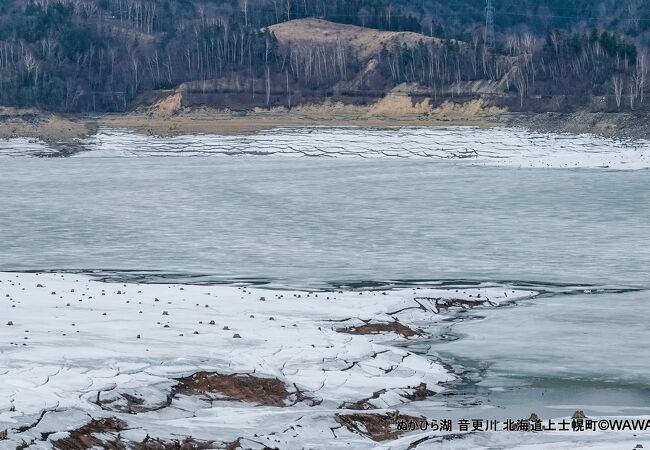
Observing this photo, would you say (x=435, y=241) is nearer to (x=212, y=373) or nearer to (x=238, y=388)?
(x=212, y=373)

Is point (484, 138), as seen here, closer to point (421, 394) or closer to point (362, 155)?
point (362, 155)

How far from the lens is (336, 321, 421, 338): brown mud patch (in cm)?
2678

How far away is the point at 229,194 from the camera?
69.3 m

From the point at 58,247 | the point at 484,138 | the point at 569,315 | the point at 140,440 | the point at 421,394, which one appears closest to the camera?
the point at 140,440

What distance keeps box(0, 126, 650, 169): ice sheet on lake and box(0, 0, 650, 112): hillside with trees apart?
1756cm

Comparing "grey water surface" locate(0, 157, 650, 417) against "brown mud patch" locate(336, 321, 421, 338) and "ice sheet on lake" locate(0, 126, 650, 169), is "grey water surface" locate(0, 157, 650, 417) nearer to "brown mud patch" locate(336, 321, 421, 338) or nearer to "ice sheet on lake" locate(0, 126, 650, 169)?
"brown mud patch" locate(336, 321, 421, 338)

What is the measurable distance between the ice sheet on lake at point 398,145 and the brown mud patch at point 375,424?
75.6 metres

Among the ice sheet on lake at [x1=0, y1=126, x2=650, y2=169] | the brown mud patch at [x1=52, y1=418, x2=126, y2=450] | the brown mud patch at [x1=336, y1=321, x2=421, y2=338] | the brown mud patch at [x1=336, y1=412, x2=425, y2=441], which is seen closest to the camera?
the brown mud patch at [x1=52, y1=418, x2=126, y2=450]

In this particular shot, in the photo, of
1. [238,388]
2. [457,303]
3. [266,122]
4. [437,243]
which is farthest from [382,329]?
[266,122]

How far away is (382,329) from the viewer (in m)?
27.2

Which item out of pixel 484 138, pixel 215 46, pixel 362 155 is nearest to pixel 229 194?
pixel 362 155

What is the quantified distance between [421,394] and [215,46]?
5498 inches


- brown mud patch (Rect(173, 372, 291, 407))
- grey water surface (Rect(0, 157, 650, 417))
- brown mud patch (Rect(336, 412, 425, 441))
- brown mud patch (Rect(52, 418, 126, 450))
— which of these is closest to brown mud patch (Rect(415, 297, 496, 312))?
grey water surface (Rect(0, 157, 650, 417))

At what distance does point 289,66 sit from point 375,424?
13830 cm
